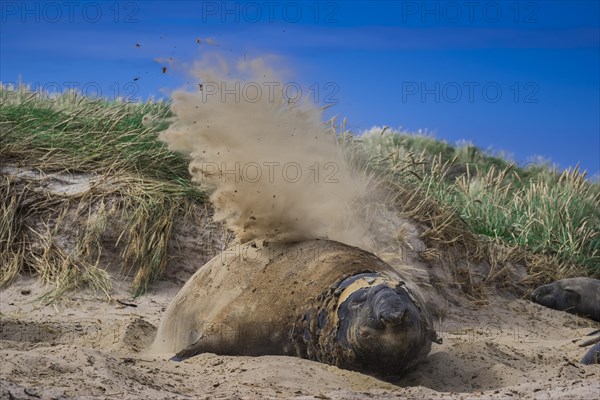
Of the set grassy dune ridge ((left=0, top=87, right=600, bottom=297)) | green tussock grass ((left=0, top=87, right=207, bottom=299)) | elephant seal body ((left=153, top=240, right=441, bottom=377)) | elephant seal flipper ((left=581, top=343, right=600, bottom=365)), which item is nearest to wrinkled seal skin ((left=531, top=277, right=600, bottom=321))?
grassy dune ridge ((left=0, top=87, right=600, bottom=297))

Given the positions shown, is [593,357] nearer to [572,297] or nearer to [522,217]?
[572,297]

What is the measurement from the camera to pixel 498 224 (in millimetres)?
11047

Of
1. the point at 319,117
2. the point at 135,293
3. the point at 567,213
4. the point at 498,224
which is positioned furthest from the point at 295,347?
the point at 567,213

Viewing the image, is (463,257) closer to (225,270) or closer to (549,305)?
(549,305)

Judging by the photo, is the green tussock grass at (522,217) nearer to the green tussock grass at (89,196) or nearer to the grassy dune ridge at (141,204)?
the grassy dune ridge at (141,204)

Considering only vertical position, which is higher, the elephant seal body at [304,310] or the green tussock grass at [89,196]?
the green tussock grass at [89,196]

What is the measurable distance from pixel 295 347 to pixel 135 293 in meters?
3.61

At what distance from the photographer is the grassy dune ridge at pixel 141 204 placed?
8.78 m

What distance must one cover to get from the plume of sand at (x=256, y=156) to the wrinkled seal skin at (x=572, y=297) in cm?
407

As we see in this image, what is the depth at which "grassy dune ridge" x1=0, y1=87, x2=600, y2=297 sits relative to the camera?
28.8ft

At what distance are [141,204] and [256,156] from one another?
9.97 feet

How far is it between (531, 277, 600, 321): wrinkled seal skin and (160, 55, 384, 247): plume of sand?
407cm

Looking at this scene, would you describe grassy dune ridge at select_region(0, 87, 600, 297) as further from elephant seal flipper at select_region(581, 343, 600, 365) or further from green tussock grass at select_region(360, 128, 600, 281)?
elephant seal flipper at select_region(581, 343, 600, 365)

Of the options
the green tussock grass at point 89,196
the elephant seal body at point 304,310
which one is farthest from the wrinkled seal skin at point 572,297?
the elephant seal body at point 304,310
